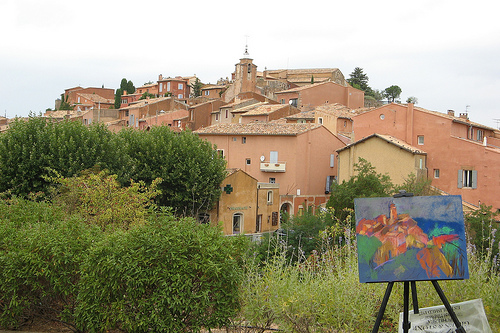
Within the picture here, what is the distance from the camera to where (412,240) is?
573 centimetres

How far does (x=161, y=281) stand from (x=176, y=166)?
23.3 meters

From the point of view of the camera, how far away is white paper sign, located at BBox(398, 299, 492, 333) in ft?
19.1

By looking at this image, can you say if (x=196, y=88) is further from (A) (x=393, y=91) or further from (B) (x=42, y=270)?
(B) (x=42, y=270)

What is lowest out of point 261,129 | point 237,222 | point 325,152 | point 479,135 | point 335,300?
point 237,222

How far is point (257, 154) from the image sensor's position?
40844 mm

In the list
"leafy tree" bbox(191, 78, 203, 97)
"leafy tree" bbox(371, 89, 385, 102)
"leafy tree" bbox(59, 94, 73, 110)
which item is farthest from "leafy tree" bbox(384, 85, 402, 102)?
"leafy tree" bbox(59, 94, 73, 110)

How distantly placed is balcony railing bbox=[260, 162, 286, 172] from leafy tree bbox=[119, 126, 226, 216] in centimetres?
872

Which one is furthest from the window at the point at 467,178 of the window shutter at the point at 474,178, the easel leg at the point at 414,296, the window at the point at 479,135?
the easel leg at the point at 414,296

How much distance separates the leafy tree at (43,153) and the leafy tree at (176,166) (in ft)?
15.1

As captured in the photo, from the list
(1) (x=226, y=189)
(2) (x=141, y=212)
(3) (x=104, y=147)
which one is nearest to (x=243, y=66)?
(1) (x=226, y=189)

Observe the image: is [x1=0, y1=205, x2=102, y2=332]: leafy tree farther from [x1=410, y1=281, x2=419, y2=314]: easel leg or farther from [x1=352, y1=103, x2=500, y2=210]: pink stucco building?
[x1=352, y1=103, x2=500, y2=210]: pink stucco building

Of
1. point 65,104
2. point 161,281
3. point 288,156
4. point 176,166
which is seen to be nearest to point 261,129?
point 288,156

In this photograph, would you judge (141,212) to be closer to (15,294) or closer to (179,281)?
(15,294)

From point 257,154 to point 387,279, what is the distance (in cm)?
3533
